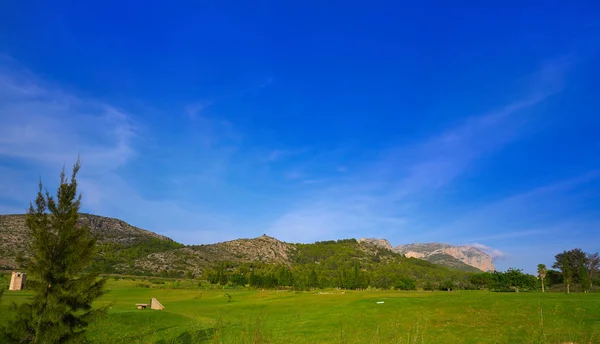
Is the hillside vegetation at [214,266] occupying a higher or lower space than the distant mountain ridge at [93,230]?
lower

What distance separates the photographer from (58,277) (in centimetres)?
1588

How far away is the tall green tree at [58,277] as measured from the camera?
14812 mm

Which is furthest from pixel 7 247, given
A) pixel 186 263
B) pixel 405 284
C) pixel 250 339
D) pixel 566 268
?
pixel 566 268

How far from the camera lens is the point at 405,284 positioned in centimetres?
11388

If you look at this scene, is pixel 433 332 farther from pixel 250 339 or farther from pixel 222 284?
pixel 222 284

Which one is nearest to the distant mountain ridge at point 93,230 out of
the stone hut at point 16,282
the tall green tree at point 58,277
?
the stone hut at point 16,282

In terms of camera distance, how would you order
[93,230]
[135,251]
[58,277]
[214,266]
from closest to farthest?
[58,277]
[93,230]
[214,266]
[135,251]

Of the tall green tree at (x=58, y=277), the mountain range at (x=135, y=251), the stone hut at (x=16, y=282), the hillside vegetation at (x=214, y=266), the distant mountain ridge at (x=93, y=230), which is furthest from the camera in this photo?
the mountain range at (x=135, y=251)

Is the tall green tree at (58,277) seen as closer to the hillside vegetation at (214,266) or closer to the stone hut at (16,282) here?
the stone hut at (16,282)

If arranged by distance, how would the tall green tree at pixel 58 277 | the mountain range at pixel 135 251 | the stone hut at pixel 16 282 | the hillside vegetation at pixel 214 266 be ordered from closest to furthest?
1. the tall green tree at pixel 58 277
2. the stone hut at pixel 16 282
3. the hillside vegetation at pixel 214 266
4. the mountain range at pixel 135 251

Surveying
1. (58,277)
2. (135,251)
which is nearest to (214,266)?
(135,251)

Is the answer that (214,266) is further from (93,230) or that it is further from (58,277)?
(58,277)

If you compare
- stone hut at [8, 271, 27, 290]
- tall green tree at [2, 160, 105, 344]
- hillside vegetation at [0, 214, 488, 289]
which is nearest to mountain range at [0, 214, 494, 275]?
hillside vegetation at [0, 214, 488, 289]

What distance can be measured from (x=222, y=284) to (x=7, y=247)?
70.7 metres
